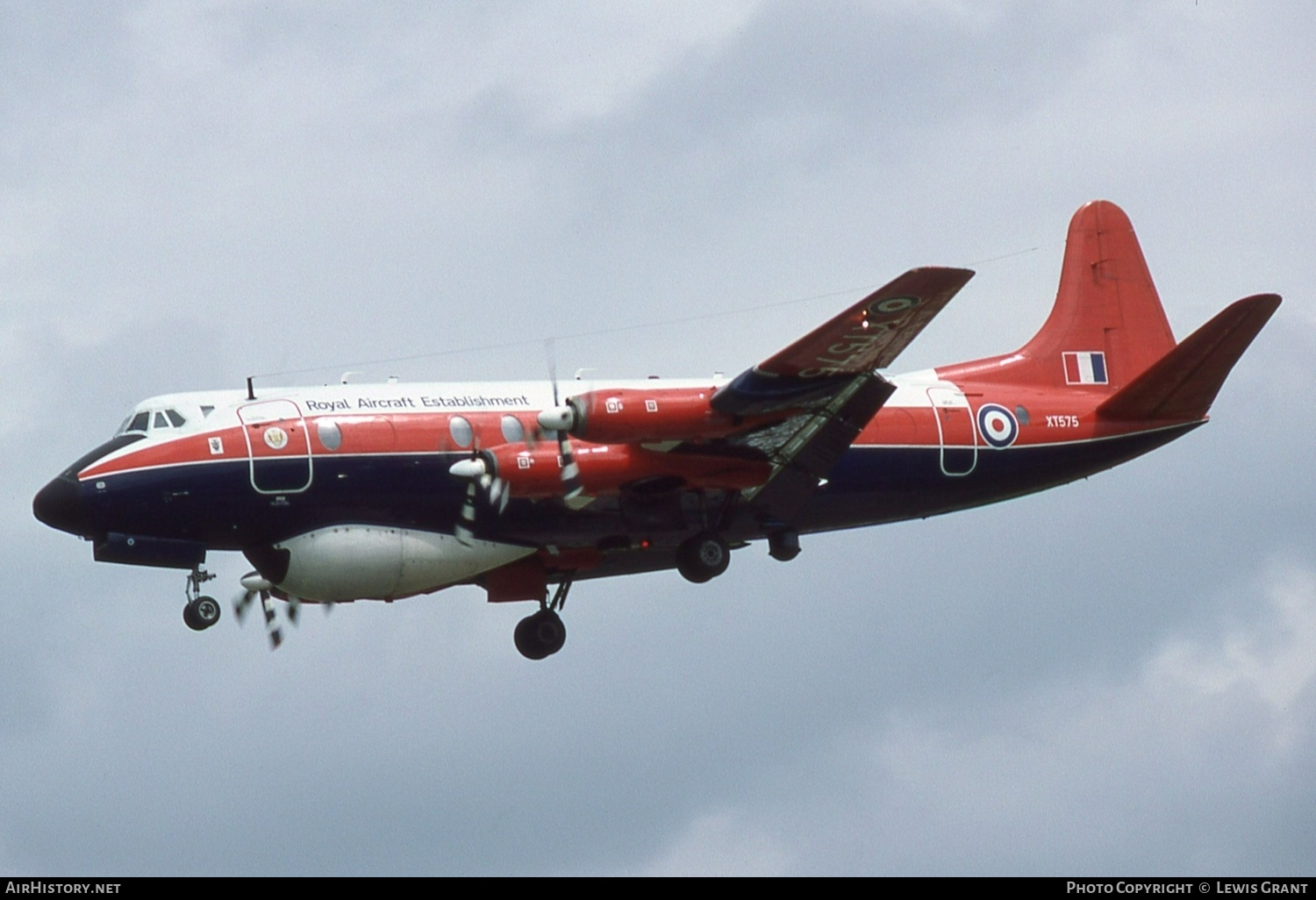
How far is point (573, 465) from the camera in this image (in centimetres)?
3078

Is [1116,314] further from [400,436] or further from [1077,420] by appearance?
[400,436]

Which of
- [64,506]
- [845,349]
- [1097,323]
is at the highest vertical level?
[1097,323]

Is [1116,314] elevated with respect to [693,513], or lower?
elevated

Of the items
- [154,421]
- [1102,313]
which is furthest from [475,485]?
[1102,313]

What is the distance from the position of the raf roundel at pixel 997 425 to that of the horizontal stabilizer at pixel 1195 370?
5.14ft

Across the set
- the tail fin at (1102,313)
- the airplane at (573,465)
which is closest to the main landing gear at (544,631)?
the airplane at (573,465)

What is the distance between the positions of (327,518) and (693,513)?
18.1ft

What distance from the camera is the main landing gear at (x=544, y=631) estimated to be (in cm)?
3428

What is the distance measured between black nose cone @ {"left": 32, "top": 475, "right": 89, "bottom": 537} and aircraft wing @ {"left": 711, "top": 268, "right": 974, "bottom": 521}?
9.17 m

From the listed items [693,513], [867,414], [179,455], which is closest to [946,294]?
[867,414]

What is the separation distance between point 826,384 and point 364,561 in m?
7.15

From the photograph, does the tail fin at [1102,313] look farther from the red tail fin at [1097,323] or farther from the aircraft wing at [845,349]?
the aircraft wing at [845,349]

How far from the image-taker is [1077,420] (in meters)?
34.9

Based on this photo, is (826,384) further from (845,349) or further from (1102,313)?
(1102,313)
